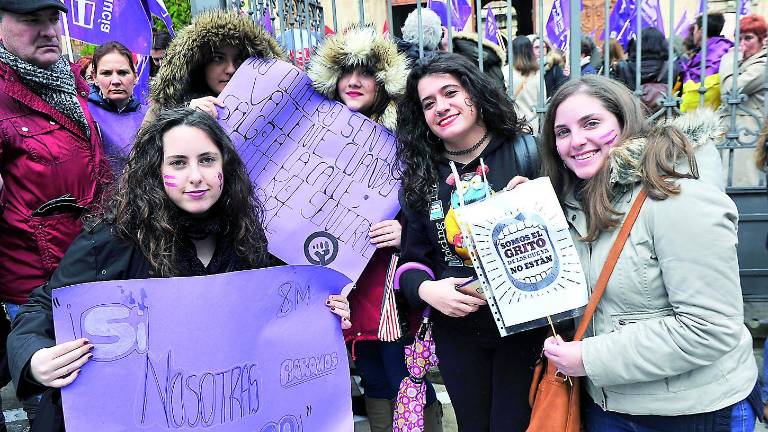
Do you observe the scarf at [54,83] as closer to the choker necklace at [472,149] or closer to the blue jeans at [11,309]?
the blue jeans at [11,309]

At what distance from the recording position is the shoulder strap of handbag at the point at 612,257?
1672 mm

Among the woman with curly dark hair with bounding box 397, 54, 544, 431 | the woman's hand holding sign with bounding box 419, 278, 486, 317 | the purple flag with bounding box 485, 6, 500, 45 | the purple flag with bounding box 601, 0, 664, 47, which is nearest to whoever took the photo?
the woman's hand holding sign with bounding box 419, 278, 486, 317

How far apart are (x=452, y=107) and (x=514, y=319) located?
0.83 m

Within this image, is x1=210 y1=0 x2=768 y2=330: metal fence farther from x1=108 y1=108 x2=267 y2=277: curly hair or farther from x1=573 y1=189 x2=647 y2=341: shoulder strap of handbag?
x1=573 y1=189 x2=647 y2=341: shoulder strap of handbag

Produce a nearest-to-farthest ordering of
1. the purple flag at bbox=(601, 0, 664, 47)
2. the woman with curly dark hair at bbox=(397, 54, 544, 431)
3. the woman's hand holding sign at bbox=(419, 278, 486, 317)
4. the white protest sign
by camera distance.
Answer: the white protest sign
the woman's hand holding sign at bbox=(419, 278, 486, 317)
the woman with curly dark hair at bbox=(397, 54, 544, 431)
the purple flag at bbox=(601, 0, 664, 47)

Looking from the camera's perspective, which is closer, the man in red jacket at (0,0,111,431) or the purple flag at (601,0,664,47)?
the man in red jacket at (0,0,111,431)

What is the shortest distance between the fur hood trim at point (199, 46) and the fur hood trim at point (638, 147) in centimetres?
161

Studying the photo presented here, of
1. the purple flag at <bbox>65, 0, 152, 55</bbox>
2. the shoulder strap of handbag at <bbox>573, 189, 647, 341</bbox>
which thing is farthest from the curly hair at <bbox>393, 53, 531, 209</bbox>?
the purple flag at <bbox>65, 0, 152, 55</bbox>

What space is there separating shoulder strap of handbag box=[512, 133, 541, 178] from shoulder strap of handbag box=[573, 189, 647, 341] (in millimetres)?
536

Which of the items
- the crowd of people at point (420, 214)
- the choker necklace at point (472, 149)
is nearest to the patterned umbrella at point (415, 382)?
the crowd of people at point (420, 214)

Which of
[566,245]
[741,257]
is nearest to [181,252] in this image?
[566,245]

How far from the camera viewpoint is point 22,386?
160 cm

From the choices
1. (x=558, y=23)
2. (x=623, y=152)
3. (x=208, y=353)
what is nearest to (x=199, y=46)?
(x=208, y=353)

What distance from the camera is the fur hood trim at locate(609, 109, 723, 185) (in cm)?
169
